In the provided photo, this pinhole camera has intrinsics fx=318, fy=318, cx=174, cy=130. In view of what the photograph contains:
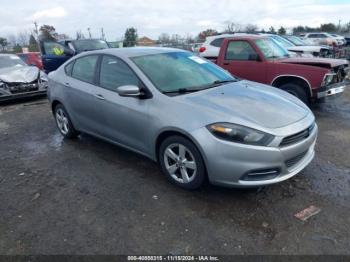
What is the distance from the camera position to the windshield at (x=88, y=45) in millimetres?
12769

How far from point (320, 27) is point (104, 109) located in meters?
58.4

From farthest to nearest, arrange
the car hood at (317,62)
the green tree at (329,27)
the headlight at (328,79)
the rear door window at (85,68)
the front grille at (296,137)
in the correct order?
1. the green tree at (329,27)
2. the car hood at (317,62)
3. the headlight at (328,79)
4. the rear door window at (85,68)
5. the front grille at (296,137)

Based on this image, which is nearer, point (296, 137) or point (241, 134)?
point (241, 134)

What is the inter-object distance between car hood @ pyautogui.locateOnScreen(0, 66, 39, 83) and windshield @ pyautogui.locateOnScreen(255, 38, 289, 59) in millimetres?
6370

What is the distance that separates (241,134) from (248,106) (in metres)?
0.49

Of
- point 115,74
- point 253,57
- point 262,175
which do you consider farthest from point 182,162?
point 253,57

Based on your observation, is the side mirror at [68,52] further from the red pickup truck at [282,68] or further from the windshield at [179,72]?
the windshield at [179,72]

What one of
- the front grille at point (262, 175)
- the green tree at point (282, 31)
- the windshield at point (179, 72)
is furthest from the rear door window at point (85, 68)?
the green tree at point (282, 31)

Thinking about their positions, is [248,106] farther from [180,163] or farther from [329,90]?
[329,90]

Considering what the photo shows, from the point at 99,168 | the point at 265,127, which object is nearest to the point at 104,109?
the point at 99,168

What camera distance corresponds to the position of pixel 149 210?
338 centimetres

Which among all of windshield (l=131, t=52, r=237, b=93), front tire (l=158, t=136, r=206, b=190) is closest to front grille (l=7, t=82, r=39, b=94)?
windshield (l=131, t=52, r=237, b=93)

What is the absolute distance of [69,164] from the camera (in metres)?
4.66

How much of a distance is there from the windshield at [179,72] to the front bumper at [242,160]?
0.93 m
